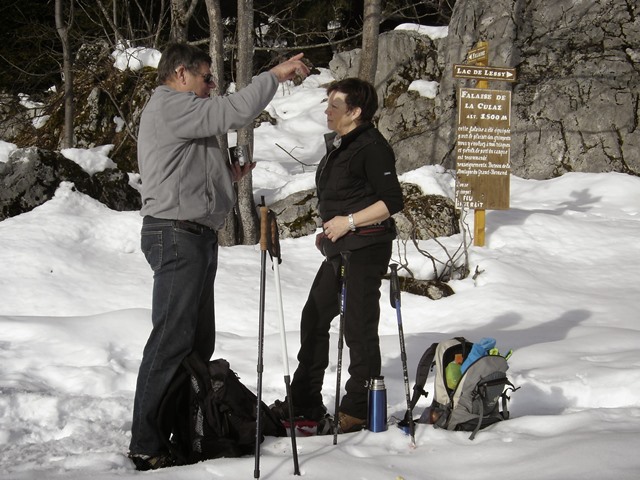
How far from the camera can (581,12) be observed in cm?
1485

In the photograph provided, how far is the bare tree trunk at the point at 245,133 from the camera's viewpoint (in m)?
9.67

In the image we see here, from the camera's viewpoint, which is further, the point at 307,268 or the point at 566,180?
the point at 566,180

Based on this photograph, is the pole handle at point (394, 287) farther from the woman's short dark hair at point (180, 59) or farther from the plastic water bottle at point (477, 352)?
the woman's short dark hair at point (180, 59)

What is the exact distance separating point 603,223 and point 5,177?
29.9ft

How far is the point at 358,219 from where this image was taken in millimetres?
3953

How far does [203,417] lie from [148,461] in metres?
0.35

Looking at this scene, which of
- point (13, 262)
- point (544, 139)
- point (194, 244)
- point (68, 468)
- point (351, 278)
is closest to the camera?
point (68, 468)

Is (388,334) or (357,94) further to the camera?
(388,334)

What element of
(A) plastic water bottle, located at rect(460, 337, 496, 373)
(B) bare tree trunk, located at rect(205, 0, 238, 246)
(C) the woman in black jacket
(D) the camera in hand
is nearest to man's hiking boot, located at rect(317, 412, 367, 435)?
(C) the woman in black jacket

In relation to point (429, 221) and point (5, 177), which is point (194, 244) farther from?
point (5, 177)

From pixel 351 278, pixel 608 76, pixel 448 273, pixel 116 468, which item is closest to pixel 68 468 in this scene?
pixel 116 468

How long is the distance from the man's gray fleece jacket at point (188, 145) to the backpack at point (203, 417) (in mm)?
811

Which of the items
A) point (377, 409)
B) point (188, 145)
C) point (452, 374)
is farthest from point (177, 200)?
point (452, 374)

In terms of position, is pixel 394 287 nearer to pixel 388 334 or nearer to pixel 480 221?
pixel 388 334
